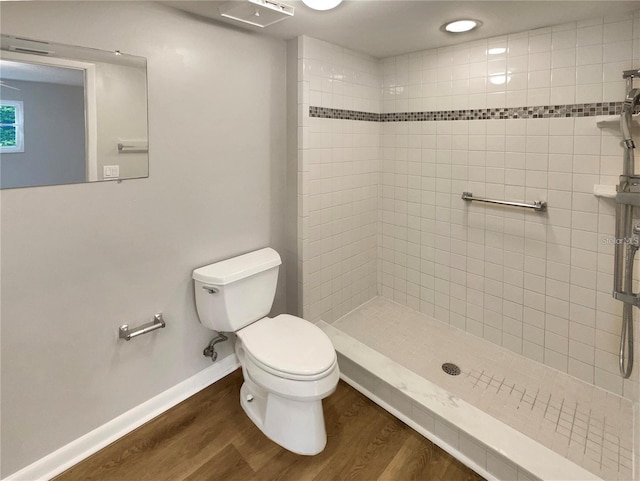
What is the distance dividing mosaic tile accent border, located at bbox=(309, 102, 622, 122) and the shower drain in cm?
147

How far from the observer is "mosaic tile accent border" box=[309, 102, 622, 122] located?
181 cm

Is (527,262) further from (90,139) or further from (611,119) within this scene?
(90,139)

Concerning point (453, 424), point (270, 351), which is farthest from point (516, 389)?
point (270, 351)

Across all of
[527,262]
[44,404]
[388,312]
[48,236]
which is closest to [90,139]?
[48,236]

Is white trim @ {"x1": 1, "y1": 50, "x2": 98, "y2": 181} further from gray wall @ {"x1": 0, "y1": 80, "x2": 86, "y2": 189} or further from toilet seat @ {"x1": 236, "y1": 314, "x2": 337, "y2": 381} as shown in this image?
toilet seat @ {"x1": 236, "y1": 314, "x2": 337, "y2": 381}

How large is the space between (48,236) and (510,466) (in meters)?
2.08

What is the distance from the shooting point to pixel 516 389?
1973mm

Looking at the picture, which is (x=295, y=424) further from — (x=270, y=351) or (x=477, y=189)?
(x=477, y=189)

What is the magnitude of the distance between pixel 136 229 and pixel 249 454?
1.16 m

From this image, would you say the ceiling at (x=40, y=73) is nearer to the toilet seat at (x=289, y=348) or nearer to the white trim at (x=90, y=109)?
the white trim at (x=90, y=109)

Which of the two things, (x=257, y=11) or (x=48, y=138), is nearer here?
(x=48, y=138)

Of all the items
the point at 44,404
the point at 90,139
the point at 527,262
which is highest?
the point at 90,139

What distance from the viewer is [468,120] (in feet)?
7.42

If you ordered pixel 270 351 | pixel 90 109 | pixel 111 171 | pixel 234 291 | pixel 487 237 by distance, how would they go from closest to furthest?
pixel 90 109 < pixel 111 171 < pixel 270 351 < pixel 234 291 < pixel 487 237
